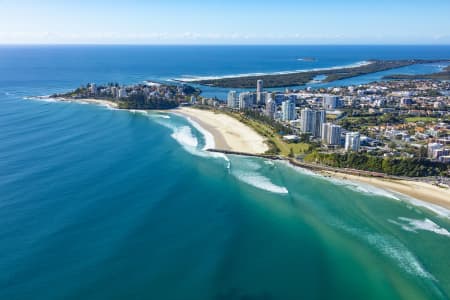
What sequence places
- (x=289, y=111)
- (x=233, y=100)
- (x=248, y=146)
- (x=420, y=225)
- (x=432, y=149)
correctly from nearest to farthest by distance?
(x=420, y=225) → (x=432, y=149) → (x=248, y=146) → (x=289, y=111) → (x=233, y=100)

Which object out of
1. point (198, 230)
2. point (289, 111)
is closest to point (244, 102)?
point (289, 111)

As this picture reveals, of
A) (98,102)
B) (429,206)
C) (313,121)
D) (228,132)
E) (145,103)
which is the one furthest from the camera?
(98,102)

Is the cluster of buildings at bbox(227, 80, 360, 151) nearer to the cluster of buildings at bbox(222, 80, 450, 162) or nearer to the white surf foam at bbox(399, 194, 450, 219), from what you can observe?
the cluster of buildings at bbox(222, 80, 450, 162)

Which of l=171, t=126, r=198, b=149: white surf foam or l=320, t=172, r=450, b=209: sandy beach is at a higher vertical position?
l=171, t=126, r=198, b=149: white surf foam

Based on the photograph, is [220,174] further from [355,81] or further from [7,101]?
[355,81]

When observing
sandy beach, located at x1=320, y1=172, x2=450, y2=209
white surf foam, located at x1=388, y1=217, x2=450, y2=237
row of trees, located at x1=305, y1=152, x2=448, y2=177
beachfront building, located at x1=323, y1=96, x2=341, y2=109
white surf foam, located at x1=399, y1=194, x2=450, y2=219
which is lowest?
white surf foam, located at x1=388, y1=217, x2=450, y2=237

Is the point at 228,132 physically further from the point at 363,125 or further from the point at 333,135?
the point at 363,125

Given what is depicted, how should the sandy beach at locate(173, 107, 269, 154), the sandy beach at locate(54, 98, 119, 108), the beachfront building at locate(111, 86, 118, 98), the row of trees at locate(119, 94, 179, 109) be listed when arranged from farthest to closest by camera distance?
the beachfront building at locate(111, 86, 118, 98) → the sandy beach at locate(54, 98, 119, 108) → the row of trees at locate(119, 94, 179, 109) → the sandy beach at locate(173, 107, 269, 154)

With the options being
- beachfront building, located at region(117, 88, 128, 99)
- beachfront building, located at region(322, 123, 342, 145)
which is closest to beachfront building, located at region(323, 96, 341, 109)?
beachfront building, located at region(322, 123, 342, 145)
